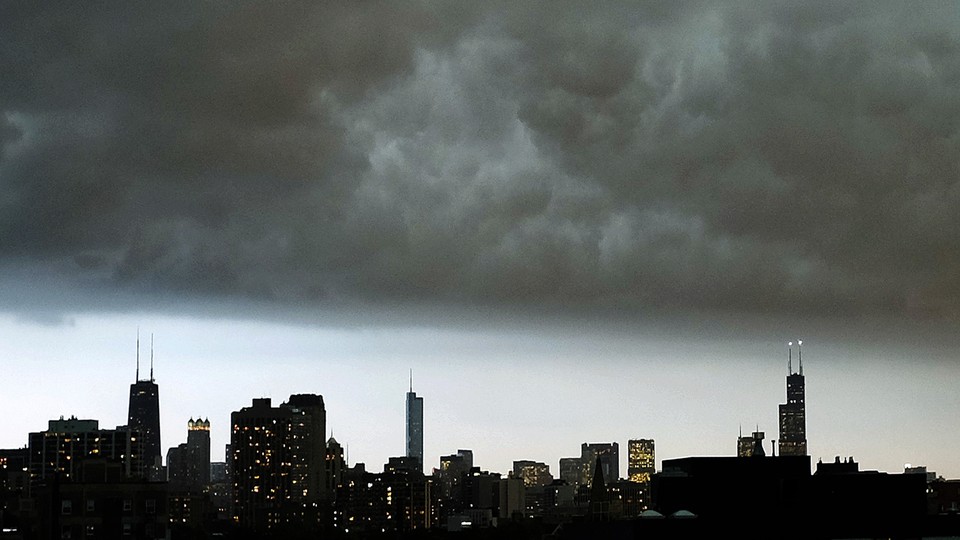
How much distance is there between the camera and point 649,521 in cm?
9306

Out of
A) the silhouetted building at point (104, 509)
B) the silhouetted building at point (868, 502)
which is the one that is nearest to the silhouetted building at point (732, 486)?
the silhouetted building at point (868, 502)

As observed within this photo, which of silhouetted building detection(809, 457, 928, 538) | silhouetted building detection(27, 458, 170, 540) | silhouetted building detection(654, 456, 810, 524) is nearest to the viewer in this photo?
silhouetted building detection(809, 457, 928, 538)

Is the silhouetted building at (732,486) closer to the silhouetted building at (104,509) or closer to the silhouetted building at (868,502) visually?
the silhouetted building at (868,502)

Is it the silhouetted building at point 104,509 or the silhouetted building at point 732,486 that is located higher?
the silhouetted building at point 732,486

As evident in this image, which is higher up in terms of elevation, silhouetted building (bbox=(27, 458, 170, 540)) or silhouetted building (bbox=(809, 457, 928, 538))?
silhouetted building (bbox=(809, 457, 928, 538))

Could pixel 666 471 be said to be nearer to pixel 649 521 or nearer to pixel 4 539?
pixel 649 521

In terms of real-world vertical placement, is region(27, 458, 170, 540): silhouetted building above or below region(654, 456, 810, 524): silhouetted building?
below

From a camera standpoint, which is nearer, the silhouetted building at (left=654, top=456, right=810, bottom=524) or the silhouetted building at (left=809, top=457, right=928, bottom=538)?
the silhouetted building at (left=809, top=457, right=928, bottom=538)

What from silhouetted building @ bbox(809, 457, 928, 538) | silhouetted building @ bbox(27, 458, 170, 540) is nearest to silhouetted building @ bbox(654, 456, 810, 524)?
silhouetted building @ bbox(809, 457, 928, 538)

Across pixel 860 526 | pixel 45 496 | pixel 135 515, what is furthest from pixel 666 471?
pixel 45 496

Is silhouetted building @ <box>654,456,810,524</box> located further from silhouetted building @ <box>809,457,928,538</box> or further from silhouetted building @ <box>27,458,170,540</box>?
Result: silhouetted building @ <box>27,458,170,540</box>

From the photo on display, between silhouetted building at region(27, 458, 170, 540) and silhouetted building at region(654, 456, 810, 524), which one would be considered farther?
silhouetted building at region(27, 458, 170, 540)

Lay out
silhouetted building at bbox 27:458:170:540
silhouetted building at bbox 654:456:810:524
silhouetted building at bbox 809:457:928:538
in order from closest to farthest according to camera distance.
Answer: silhouetted building at bbox 809:457:928:538, silhouetted building at bbox 654:456:810:524, silhouetted building at bbox 27:458:170:540

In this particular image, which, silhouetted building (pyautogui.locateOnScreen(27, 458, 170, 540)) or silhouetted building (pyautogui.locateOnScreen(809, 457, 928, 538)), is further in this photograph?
silhouetted building (pyautogui.locateOnScreen(27, 458, 170, 540))
